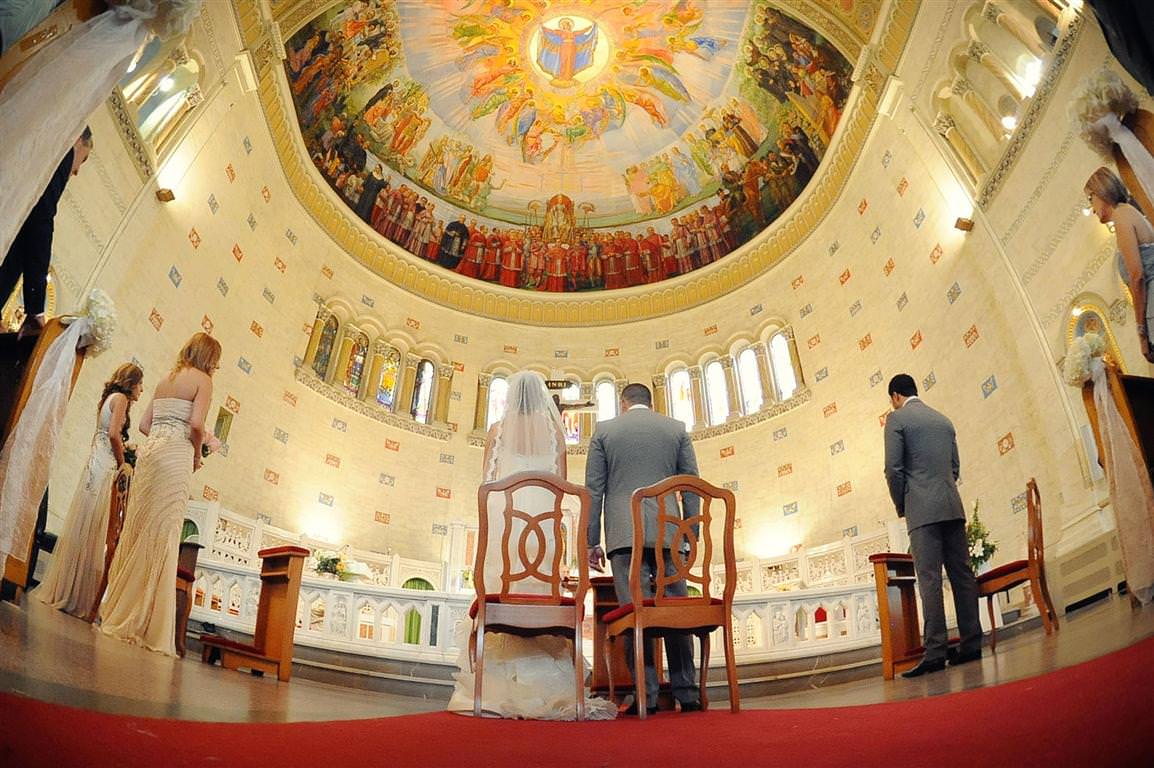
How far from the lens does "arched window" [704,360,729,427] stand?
62.6ft

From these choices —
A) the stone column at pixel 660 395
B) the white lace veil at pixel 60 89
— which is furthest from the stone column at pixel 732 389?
the white lace veil at pixel 60 89

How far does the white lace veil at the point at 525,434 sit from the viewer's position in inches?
216

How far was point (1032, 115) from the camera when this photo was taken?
10.8 metres

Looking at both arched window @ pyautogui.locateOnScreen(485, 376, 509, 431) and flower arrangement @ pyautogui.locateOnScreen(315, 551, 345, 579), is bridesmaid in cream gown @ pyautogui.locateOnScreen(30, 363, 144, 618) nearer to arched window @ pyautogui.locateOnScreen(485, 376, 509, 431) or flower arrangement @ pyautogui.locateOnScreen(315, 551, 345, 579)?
flower arrangement @ pyautogui.locateOnScreen(315, 551, 345, 579)

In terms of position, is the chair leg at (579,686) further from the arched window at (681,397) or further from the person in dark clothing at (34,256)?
the arched window at (681,397)

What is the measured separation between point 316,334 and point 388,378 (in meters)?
2.16

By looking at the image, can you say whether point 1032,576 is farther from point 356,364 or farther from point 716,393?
point 356,364

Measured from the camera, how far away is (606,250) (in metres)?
21.5

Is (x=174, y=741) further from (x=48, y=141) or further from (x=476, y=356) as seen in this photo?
(x=476, y=356)

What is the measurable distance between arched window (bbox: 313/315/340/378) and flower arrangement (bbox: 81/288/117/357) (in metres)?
12.9

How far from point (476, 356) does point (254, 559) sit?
865 centimetres

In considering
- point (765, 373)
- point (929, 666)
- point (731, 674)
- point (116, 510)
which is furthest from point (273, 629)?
point (765, 373)

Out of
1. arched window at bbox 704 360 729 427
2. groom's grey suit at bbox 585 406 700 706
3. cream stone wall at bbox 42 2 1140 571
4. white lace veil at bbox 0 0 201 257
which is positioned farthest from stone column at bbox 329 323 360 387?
white lace veil at bbox 0 0 201 257

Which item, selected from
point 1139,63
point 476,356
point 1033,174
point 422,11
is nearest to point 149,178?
point 422,11
